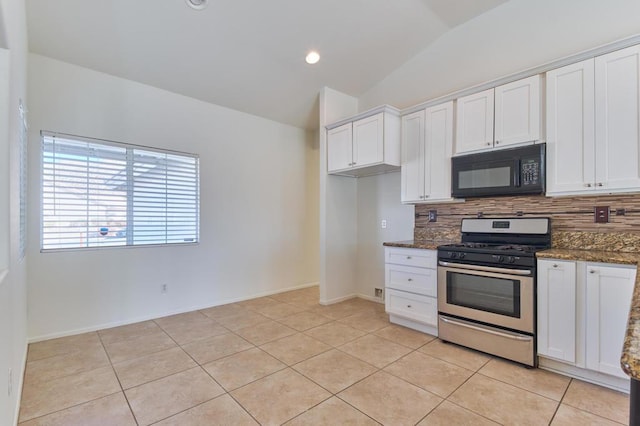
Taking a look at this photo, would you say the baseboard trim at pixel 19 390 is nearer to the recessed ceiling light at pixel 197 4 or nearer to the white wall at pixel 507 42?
the recessed ceiling light at pixel 197 4

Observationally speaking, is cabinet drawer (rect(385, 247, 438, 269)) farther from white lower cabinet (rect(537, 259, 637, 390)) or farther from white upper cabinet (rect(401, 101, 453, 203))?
white lower cabinet (rect(537, 259, 637, 390))

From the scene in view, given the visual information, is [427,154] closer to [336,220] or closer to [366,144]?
[366,144]

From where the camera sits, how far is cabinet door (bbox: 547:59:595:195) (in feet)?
8.00

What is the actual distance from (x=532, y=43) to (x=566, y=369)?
2.93 meters

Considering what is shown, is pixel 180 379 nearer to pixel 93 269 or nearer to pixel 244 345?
pixel 244 345

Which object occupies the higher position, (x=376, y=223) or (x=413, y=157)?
(x=413, y=157)

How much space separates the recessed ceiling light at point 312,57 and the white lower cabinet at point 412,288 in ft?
7.87

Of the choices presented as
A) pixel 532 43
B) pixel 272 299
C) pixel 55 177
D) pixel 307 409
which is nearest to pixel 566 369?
pixel 307 409

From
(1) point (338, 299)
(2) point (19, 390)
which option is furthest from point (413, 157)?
(2) point (19, 390)

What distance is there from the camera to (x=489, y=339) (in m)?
2.70

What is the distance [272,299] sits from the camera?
4613 millimetres

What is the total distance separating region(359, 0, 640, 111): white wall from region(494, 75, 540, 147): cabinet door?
51cm

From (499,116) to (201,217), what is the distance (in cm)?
361

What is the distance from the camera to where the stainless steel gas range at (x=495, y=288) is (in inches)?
98.8
